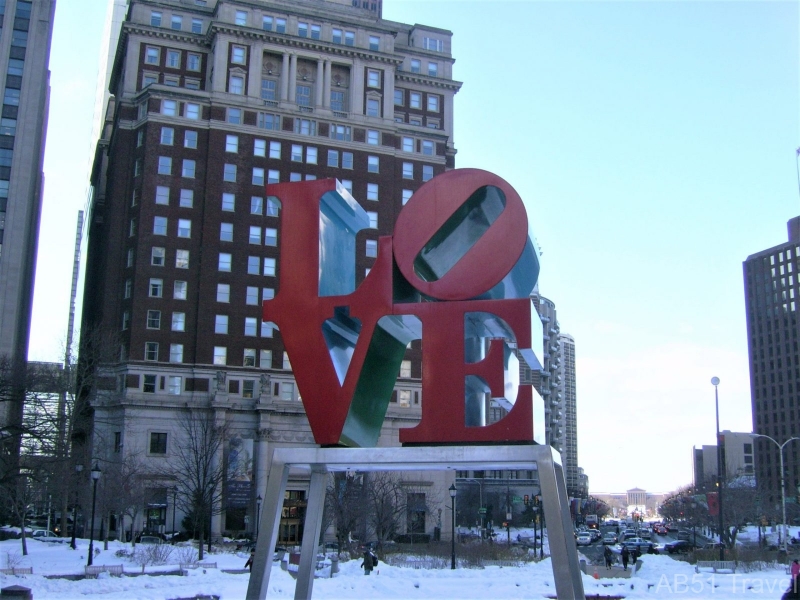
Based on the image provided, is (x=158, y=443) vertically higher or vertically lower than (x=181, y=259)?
lower

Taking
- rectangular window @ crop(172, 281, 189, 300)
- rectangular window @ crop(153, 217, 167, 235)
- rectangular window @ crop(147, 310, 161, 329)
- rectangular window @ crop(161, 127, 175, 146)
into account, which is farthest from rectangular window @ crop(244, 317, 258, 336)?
rectangular window @ crop(161, 127, 175, 146)

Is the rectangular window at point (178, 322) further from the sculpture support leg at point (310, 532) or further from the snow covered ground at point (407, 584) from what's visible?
the sculpture support leg at point (310, 532)

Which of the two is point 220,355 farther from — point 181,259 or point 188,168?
point 188,168

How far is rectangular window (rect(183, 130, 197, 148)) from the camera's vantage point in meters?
87.6

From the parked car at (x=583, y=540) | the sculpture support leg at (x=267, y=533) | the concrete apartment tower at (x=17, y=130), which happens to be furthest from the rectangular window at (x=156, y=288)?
the sculpture support leg at (x=267, y=533)

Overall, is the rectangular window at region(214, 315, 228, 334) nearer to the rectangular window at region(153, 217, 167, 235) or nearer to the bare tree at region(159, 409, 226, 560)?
the bare tree at region(159, 409, 226, 560)

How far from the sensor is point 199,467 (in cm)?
6825

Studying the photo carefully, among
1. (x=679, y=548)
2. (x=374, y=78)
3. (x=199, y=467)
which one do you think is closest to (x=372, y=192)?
(x=374, y=78)

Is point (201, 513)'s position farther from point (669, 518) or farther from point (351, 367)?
point (669, 518)

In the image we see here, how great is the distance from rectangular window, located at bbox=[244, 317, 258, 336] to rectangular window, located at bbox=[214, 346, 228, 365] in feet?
8.72

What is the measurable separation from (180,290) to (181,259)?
9.77 ft

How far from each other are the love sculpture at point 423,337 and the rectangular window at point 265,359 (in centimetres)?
6663

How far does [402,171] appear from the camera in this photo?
94.4m

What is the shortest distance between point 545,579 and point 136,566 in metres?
18.7
